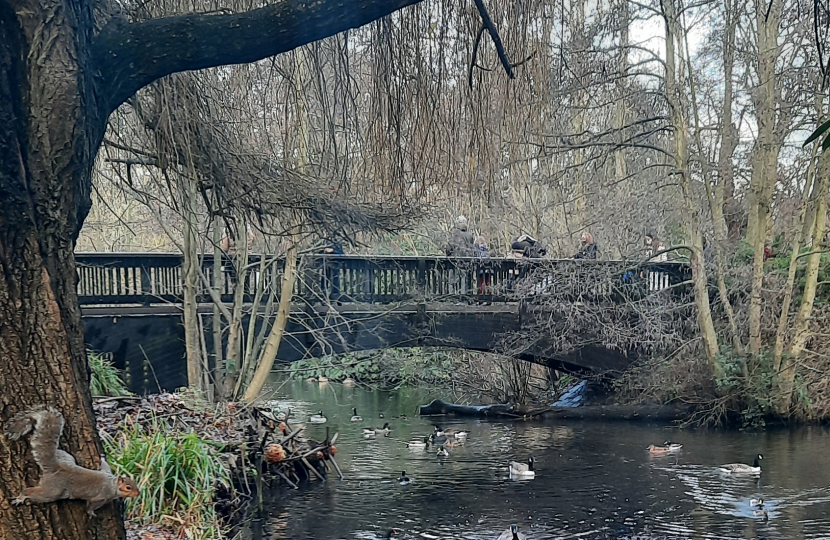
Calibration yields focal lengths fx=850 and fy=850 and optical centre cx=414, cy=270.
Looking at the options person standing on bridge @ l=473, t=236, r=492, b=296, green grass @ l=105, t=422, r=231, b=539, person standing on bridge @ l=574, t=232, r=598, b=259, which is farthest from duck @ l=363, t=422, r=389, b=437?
green grass @ l=105, t=422, r=231, b=539

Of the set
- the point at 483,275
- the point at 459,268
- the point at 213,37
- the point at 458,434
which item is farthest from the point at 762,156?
the point at 213,37

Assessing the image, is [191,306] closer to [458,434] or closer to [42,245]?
[458,434]

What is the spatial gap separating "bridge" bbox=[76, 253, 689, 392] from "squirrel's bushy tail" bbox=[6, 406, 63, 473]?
A: 9526 mm

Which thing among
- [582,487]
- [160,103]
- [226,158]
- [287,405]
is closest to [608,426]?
[582,487]

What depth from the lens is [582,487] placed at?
A: 11.1 metres

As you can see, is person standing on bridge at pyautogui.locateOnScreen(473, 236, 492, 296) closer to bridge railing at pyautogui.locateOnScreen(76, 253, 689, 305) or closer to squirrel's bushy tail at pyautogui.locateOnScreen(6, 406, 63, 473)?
bridge railing at pyautogui.locateOnScreen(76, 253, 689, 305)

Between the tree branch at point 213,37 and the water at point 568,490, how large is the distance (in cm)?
664

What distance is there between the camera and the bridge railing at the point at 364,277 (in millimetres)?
12617

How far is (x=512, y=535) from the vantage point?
8.52 meters

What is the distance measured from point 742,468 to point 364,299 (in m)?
6.55

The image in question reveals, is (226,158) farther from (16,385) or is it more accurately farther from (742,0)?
(742,0)

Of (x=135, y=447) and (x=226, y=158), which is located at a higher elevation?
(x=226, y=158)

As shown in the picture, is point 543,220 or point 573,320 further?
point 543,220

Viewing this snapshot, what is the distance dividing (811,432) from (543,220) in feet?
32.2
